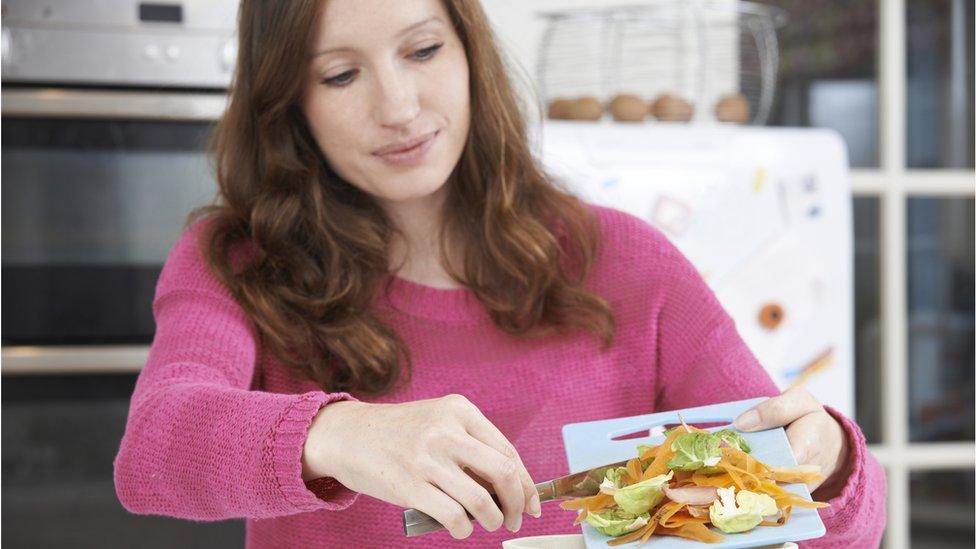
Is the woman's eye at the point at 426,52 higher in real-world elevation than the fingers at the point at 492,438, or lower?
higher

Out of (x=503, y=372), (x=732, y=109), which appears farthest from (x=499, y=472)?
(x=732, y=109)

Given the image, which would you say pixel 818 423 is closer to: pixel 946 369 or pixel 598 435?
pixel 598 435

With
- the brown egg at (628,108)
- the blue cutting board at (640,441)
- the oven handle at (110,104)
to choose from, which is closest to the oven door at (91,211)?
the oven handle at (110,104)

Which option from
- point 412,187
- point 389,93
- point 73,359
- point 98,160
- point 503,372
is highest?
point 389,93

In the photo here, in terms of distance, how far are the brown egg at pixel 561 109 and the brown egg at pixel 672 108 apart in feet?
0.48

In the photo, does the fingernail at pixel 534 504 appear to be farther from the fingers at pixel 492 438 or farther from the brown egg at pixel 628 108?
the brown egg at pixel 628 108

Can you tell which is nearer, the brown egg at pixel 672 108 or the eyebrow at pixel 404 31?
the eyebrow at pixel 404 31

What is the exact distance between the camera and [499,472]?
76cm

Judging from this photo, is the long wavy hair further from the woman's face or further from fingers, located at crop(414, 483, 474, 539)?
fingers, located at crop(414, 483, 474, 539)

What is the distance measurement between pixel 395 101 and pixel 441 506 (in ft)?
1.74

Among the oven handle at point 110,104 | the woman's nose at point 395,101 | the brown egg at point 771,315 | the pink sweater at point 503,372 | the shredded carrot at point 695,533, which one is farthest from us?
the oven handle at point 110,104

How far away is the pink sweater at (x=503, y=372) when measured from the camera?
98 centimetres

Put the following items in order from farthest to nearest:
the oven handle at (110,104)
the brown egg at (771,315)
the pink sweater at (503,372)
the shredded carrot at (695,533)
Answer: the oven handle at (110,104), the brown egg at (771,315), the pink sweater at (503,372), the shredded carrot at (695,533)

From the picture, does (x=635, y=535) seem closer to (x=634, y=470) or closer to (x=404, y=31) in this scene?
(x=634, y=470)
